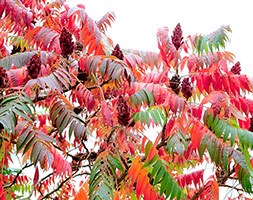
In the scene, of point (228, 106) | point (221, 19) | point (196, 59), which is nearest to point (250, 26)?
point (221, 19)

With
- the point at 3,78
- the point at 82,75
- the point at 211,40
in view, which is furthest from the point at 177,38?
the point at 3,78

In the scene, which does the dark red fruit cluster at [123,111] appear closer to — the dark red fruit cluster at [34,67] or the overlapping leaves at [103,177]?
the overlapping leaves at [103,177]

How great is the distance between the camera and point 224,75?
62.3 inches

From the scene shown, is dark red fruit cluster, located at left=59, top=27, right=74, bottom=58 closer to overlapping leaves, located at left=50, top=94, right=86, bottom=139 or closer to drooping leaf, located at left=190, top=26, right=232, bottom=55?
overlapping leaves, located at left=50, top=94, right=86, bottom=139

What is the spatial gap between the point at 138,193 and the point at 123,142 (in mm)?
159

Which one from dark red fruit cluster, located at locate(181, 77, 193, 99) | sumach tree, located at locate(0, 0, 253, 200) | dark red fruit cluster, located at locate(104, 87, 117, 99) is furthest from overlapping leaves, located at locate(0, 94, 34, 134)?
dark red fruit cluster, located at locate(104, 87, 117, 99)

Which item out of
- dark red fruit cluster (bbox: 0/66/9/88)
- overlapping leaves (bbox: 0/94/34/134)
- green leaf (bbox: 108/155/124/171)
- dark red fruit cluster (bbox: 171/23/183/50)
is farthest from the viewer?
dark red fruit cluster (bbox: 171/23/183/50)

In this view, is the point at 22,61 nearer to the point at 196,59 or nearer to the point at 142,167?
the point at 142,167

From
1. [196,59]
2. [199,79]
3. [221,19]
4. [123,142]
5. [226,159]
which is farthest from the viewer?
[221,19]

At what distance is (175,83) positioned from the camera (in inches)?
60.6

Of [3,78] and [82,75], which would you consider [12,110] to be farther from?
[82,75]

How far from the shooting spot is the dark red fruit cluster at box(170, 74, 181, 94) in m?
1.54

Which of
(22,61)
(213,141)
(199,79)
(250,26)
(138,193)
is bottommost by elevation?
(138,193)

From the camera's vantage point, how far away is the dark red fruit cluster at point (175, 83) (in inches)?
60.6
